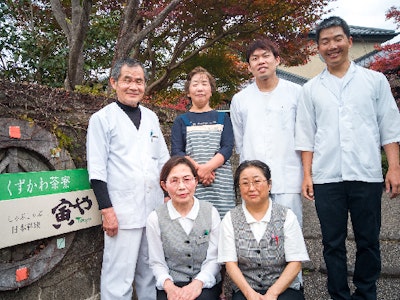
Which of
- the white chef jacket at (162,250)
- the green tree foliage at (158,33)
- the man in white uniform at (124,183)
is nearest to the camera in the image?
the white chef jacket at (162,250)

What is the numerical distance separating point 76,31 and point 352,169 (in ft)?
13.4

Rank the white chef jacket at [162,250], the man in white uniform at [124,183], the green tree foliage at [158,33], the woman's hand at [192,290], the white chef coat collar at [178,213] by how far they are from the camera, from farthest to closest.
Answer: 1. the green tree foliage at [158,33]
2. the man in white uniform at [124,183]
3. the white chef coat collar at [178,213]
4. the white chef jacket at [162,250]
5. the woman's hand at [192,290]

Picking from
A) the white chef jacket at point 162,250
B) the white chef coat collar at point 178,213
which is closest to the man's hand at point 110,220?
the white chef jacket at point 162,250

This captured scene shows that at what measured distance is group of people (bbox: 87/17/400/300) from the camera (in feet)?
7.49

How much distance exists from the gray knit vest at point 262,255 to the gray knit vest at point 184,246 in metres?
0.27

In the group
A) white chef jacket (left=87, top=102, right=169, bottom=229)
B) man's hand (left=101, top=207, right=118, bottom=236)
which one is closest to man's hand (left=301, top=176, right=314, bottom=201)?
white chef jacket (left=87, top=102, right=169, bottom=229)

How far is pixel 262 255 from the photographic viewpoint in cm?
224

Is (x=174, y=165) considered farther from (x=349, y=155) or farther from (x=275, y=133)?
(x=349, y=155)

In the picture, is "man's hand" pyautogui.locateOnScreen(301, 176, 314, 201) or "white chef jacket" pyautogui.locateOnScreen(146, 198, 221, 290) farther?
"man's hand" pyautogui.locateOnScreen(301, 176, 314, 201)

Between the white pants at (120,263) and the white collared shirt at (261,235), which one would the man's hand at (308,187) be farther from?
the white pants at (120,263)

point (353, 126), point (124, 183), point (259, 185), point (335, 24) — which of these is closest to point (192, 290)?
point (259, 185)

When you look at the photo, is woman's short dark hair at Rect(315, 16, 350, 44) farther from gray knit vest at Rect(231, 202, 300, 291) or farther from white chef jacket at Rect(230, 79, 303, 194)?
gray knit vest at Rect(231, 202, 300, 291)

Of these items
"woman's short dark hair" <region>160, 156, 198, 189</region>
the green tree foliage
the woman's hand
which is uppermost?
the green tree foliage

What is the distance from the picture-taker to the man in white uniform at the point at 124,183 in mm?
2555
